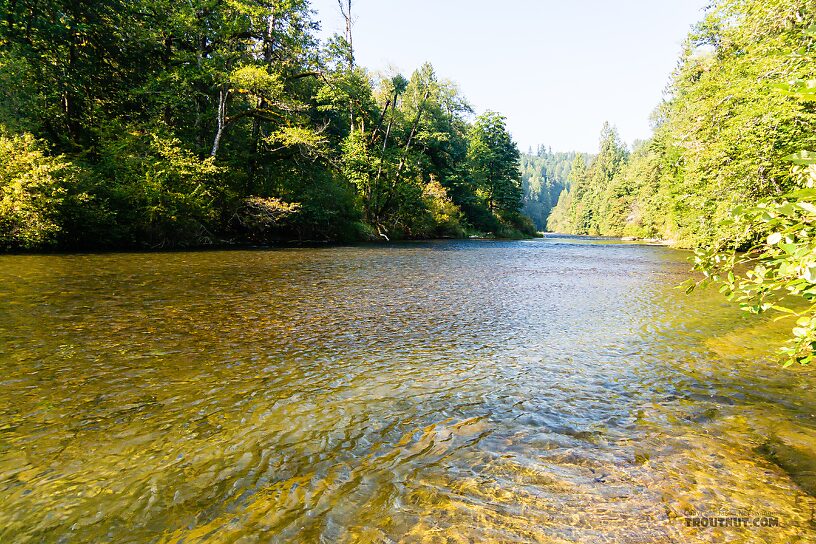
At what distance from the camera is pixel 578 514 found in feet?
10.6

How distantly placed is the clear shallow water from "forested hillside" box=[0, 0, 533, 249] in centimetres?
1432

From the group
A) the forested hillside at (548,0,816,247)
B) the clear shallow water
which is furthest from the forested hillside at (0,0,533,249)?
the forested hillside at (548,0,816,247)

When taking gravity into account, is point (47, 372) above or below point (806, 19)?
below

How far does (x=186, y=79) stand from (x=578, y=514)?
1179 inches

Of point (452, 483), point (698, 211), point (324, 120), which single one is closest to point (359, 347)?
point (452, 483)

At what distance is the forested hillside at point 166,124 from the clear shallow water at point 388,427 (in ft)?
47.0

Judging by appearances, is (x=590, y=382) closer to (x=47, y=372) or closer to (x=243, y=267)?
(x=47, y=372)

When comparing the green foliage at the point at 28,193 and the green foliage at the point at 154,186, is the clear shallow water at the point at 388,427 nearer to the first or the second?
the green foliage at the point at 28,193

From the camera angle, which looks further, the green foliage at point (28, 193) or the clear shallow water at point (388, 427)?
the green foliage at point (28, 193)

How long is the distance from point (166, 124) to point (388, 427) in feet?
93.8

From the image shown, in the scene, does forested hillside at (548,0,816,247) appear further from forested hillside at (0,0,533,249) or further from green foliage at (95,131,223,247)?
green foliage at (95,131,223,247)

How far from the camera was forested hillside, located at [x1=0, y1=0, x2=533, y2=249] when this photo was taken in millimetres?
20312

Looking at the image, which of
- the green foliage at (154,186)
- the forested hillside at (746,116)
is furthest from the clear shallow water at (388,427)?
the green foliage at (154,186)

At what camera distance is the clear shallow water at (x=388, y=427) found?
3.14 meters
